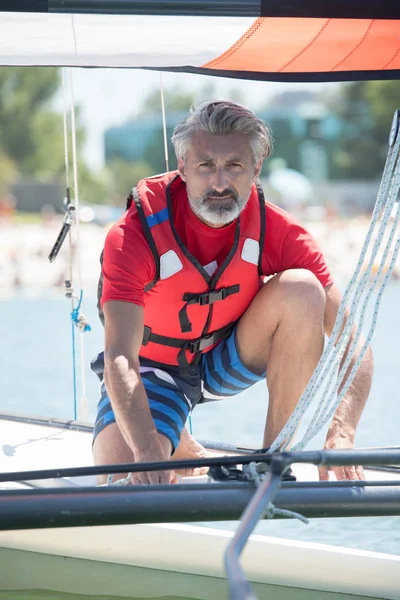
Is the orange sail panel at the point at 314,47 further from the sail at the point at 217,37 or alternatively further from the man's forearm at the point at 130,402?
the man's forearm at the point at 130,402

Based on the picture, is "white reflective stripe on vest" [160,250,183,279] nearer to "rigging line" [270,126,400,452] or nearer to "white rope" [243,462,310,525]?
"rigging line" [270,126,400,452]

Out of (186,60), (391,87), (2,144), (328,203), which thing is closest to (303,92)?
(391,87)

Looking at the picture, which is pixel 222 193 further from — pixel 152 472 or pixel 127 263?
pixel 152 472

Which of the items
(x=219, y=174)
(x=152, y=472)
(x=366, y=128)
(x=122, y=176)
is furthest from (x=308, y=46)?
(x=366, y=128)

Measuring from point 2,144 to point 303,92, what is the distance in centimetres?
2179

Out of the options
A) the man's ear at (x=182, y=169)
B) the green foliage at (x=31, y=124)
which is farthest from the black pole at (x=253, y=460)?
the green foliage at (x=31, y=124)

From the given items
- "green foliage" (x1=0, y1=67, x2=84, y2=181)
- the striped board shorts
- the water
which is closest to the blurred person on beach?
"green foliage" (x1=0, y1=67, x2=84, y2=181)

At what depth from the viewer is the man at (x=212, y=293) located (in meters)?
2.09

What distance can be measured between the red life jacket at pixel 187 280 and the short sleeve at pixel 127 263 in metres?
0.02

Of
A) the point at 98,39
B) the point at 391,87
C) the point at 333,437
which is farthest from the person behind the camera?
the point at 391,87

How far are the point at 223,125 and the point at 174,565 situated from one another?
1.06 meters

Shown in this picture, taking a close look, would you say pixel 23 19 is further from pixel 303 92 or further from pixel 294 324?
pixel 303 92

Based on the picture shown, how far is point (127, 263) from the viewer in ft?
6.83

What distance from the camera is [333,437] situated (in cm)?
210
